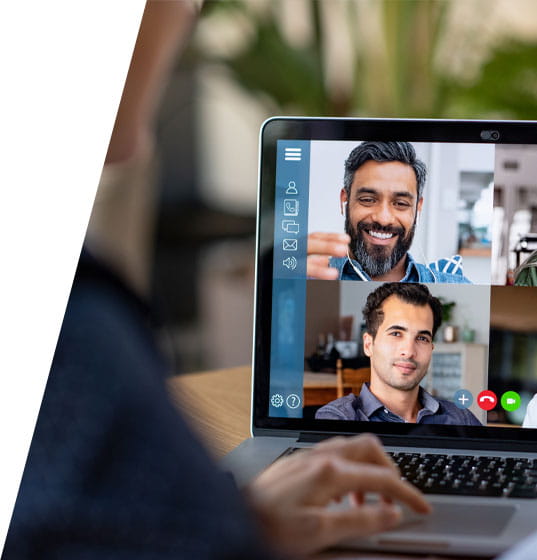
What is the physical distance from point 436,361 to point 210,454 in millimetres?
441

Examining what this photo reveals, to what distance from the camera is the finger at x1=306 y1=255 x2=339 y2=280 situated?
64 cm

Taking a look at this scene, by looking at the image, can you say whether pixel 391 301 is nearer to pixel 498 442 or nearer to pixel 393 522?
pixel 498 442

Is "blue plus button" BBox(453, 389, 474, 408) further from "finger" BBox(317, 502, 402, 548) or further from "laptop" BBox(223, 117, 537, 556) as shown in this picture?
"finger" BBox(317, 502, 402, 548)

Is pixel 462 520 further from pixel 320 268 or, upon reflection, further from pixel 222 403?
pixel 222 403

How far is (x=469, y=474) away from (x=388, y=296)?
0.18m

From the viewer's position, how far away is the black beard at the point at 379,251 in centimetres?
63

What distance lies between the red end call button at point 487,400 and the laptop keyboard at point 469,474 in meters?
0.06

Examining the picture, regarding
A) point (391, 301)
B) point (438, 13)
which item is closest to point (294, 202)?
point (391, 301)

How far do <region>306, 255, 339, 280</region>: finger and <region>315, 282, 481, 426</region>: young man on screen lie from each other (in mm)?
45

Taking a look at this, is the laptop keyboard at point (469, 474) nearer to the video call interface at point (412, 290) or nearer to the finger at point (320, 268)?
the video call interface at point (412, 290)

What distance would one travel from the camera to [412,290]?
625mm

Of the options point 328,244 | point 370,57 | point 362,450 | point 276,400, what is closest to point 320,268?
point 328,244

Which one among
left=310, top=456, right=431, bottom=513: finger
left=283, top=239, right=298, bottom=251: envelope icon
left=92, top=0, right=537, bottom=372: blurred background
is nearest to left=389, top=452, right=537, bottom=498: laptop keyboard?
left=310, top=456, right=431, bottom=513: finger

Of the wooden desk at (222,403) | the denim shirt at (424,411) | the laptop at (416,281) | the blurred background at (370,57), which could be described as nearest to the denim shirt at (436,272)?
the laptop at (416,281)
